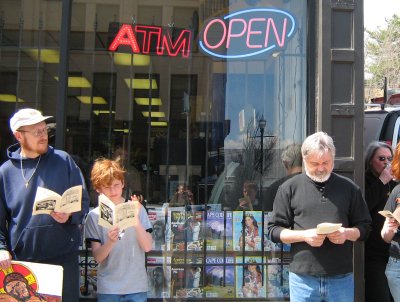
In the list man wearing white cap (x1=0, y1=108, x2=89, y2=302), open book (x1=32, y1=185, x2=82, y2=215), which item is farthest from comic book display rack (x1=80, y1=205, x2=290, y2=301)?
open book (x1=32, y1=185, x2=82, y2=215)

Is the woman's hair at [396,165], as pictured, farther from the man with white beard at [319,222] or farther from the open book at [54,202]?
the open book at [54,202]

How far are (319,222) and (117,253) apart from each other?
132cm

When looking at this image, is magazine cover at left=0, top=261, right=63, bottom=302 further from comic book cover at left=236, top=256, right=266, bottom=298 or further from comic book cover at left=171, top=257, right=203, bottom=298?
comic book cover at left=236, top=256, right=266, bottom=298

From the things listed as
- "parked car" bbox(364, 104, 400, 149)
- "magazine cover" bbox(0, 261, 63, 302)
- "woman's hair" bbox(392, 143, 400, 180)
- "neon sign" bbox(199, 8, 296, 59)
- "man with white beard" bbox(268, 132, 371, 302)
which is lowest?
"magazine cover" bbox(0, 261, 63, 302)

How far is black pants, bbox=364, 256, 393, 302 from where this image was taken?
356 cm

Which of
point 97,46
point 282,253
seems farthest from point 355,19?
point 97,46

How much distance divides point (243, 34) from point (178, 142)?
1234mm

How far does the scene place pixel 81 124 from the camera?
14.1 ft

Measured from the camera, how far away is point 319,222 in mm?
2768

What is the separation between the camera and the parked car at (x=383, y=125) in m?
5.64

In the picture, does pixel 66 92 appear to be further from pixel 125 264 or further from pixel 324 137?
pixel 324 137

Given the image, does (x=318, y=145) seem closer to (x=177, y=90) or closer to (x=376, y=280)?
(x=376, y=280)

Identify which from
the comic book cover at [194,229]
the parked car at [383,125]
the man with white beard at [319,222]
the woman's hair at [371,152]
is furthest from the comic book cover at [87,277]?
the parked car at [383,125]

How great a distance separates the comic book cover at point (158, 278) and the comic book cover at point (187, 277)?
5cm
